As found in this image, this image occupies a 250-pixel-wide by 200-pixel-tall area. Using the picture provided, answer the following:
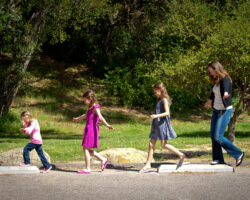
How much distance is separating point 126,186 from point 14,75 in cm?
1417

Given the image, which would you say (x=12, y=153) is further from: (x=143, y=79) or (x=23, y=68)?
(x=143, y=79)

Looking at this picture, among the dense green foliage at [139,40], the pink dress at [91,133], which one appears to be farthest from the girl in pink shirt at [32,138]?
the dense green foliage at [139,40]

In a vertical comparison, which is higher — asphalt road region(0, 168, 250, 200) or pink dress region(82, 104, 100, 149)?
pink dress region(82, 104, 100, 149)

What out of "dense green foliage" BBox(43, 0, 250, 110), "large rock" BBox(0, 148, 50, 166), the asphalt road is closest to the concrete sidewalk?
the asphalt road

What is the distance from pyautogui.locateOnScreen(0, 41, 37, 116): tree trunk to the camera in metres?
17.0

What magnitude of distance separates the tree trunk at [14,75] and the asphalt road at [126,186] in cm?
1054

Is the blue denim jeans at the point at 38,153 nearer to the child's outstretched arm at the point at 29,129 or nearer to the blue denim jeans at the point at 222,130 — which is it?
the child's outstretched arm at the point at 29,129

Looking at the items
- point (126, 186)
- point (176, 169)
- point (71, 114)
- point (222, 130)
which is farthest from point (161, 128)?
point (71, 114)

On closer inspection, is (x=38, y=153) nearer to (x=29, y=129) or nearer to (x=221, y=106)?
(x=29, y=129)

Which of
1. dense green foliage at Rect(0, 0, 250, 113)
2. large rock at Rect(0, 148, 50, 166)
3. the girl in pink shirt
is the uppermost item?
dense green foliage at Rect(0, 0, 250, 113)

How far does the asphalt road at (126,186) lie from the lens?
5605mm

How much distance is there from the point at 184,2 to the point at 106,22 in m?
6.55

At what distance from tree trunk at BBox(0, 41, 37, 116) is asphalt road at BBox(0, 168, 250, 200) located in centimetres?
1054

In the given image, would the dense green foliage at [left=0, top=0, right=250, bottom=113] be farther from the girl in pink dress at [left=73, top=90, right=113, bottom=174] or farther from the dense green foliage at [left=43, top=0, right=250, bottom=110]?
the girl in pink dress at [left=73, top=90, right=113, bottom=174]
